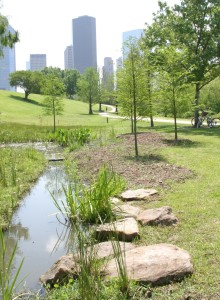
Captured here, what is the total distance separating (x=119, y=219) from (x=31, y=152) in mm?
9522

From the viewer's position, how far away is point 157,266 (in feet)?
15.0

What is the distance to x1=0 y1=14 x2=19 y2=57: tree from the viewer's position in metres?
18.6

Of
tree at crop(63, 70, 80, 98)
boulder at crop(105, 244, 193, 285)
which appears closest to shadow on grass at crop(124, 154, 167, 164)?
boulder at crop(105, 244, 193, 285)

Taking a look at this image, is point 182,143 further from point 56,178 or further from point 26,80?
point 26,80

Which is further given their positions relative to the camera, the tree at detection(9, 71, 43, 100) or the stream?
the tree at detection(9, 71, 43, 100)

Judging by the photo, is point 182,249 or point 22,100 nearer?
point 182,249

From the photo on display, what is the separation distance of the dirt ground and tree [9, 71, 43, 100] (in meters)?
59.0

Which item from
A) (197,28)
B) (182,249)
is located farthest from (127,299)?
(197,28)

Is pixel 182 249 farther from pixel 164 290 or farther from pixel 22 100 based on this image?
pixel 22 100

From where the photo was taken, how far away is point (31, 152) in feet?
51.1

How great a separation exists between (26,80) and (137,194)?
69583mm

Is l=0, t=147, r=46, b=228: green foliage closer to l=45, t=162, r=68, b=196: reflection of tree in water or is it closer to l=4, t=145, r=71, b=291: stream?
l=4, t=145, r=71, b=291: stream

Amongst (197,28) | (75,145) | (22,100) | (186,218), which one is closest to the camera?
(186,218)

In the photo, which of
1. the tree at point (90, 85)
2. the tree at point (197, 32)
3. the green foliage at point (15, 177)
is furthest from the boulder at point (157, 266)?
the tree at point (90, 85)
